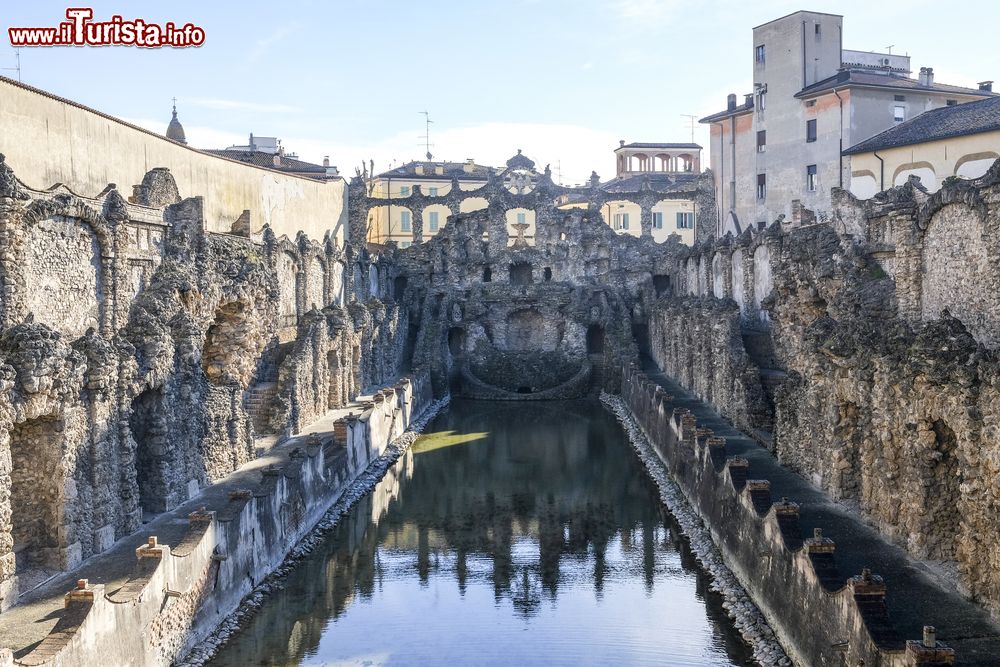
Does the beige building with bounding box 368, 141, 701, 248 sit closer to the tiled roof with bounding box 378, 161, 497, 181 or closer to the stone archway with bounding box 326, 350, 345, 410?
the tiled roof with bounding box 378, 161, 497, 181

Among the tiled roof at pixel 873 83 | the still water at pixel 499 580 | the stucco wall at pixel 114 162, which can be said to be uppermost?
the tiled roof at pixel 873 83

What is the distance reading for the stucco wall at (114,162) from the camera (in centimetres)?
1975

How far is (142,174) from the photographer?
1005 inches

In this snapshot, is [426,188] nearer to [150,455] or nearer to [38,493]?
[150,455]

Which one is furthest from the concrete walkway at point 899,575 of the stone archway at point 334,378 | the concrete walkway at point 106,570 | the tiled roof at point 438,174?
the tiled roof at point 438,174

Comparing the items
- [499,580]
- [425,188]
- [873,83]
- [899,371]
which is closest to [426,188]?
[425,188]

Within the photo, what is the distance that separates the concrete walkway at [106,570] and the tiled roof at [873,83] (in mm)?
26907

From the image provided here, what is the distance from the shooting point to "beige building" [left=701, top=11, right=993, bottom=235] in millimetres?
37531

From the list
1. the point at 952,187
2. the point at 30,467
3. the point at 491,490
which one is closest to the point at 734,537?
the point at 952,187

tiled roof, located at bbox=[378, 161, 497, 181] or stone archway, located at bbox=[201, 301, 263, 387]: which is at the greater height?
tiled roof, located at bbox=[378, 161, 497, 181]

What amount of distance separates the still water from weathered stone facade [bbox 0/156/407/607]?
3.03 m

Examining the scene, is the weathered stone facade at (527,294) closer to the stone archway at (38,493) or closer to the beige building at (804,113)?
the beige building at (804,113)

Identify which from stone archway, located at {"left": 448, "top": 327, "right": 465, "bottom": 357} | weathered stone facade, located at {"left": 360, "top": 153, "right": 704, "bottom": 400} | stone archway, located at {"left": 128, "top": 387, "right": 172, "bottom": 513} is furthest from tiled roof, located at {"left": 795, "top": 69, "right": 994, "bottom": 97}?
stone archway, located at {"left": 128, "top": 387, "right": 172, "bottom": 513}

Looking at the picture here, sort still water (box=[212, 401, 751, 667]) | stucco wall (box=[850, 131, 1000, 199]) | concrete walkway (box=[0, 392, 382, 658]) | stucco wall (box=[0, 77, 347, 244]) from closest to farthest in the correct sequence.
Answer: concrete walkway (box=[0, 392, 382, 658])
still water (box=[212, 401, 751, 667])
stucco wall (box=[0, 77, 347, 244])
stucco wall (box=[850, 131, 1000, 199])
